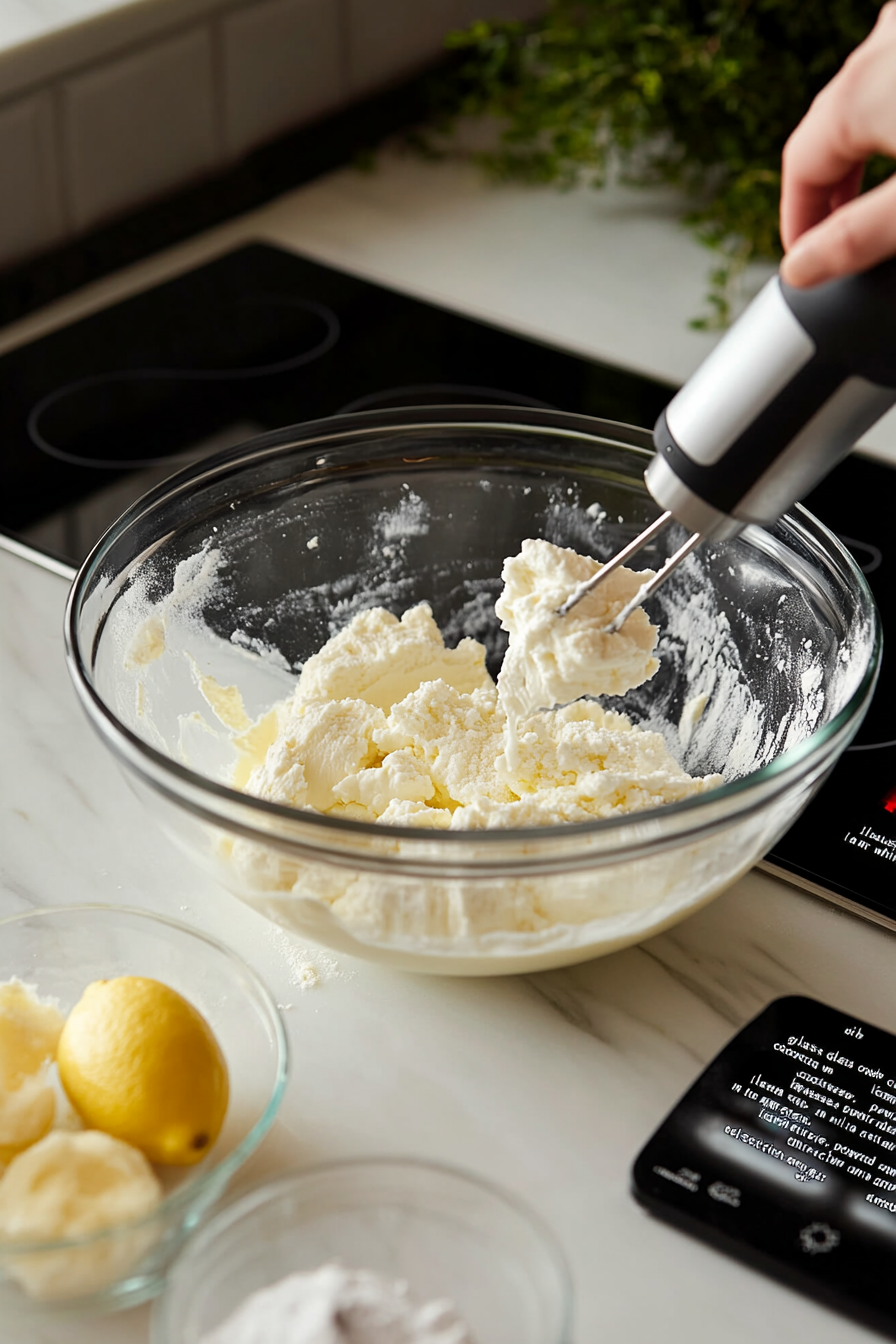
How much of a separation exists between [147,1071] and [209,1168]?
0.20ft

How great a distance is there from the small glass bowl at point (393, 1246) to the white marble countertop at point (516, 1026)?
0.26 feet

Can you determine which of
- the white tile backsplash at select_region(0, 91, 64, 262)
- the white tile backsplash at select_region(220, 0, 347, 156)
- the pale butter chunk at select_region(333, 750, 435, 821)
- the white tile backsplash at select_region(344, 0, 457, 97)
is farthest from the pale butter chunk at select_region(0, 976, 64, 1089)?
the white tile backsplash at select_region(344, 0, 457, 97)

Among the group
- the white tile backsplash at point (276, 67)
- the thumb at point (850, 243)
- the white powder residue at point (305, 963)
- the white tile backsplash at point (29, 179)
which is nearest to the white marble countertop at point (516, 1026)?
the white powder residue at point (305, 963)

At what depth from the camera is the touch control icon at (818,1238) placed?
0.71m

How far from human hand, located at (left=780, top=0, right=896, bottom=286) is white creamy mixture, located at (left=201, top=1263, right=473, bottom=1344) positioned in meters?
0.52

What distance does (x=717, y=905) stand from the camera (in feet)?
3.06

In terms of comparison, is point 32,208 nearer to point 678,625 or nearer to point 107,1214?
point 678,625

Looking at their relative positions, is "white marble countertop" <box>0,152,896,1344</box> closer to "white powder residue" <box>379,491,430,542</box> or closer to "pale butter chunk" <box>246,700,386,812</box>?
"pale butter chunk" <box>246,700,386,812</box>

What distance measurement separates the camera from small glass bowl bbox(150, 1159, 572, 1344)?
617 mm

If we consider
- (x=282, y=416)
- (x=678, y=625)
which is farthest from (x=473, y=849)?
(x=282, y=416)

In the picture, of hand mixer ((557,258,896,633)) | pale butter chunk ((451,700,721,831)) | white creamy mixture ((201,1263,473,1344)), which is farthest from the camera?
pale butter chunk ((451,700,721,831))

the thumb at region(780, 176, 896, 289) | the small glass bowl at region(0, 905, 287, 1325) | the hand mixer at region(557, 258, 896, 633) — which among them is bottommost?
the small glass bowl at region(0, 905, 287, 1325)

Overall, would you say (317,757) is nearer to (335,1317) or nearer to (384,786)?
(384,786)

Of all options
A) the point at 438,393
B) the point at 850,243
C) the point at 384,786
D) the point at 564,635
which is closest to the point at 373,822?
the point at 384,786
